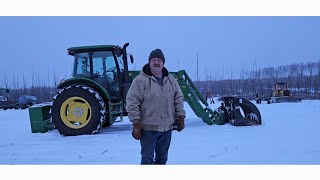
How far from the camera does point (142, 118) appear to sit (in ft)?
9.99

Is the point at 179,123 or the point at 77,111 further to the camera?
the point at 77,111

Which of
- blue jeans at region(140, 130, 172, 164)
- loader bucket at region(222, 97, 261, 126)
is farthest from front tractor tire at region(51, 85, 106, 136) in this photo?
blue jeans at region(140, 130, 172, 164)

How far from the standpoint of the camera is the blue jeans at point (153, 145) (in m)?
3.06

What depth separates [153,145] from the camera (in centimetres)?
308

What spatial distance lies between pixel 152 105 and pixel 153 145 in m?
0.42

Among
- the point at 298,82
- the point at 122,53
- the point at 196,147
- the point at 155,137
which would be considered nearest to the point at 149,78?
the point at 155,137

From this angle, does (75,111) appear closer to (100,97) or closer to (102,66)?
(100,97)

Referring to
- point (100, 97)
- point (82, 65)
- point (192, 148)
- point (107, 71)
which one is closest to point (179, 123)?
point (192, 148)

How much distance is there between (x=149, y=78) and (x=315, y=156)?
2785mm

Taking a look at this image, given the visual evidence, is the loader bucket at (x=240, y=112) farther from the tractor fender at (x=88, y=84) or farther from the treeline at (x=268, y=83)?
the treeline at (x=268, y=83)

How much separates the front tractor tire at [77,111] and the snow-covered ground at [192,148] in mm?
254

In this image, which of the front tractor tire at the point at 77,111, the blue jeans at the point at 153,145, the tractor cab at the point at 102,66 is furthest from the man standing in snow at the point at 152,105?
the tractor cab at the point at 102,66

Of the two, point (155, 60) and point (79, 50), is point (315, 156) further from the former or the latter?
point (79, 50)

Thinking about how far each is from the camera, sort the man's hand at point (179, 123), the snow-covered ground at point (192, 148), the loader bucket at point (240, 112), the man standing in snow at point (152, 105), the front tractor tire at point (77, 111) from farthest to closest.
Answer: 1. the loader bucket at point (240, 112)
2. the front tractor tire at point (77, 111)
3. the snow-covered ground at point (192, 148)
4. the man's hand at point (179, 123)
5. the man standing in snow at point (152, 105)
